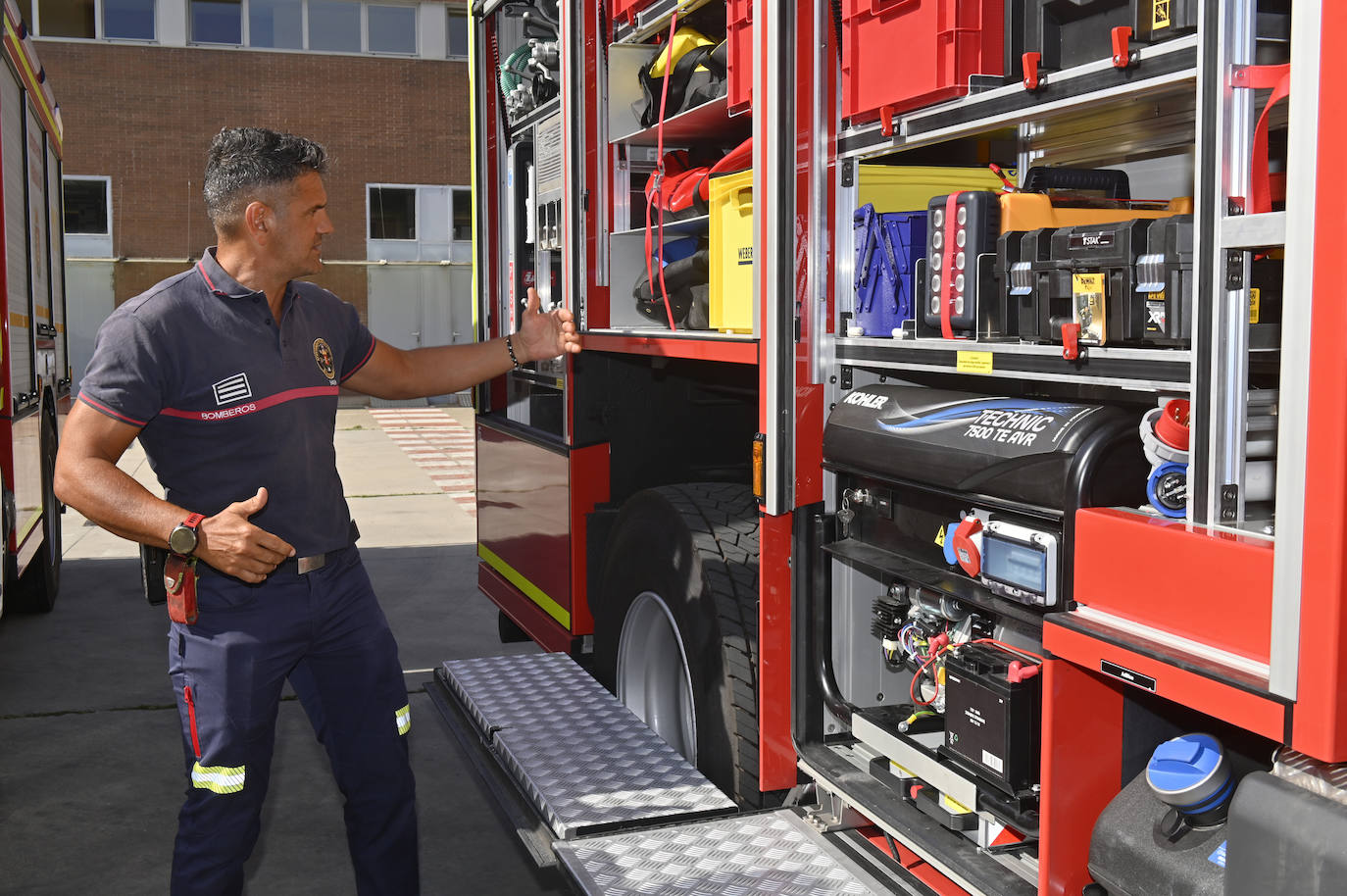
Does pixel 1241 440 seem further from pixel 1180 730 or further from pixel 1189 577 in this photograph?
pixel 1180 730

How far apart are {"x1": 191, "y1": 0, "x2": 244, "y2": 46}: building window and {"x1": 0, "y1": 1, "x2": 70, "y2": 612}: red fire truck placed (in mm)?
16798

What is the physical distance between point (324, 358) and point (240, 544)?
69 centimetres

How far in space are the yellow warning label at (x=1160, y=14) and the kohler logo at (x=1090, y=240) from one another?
0.37 meters

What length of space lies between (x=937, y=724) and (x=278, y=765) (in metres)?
3.09

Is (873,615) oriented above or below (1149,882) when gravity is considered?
above

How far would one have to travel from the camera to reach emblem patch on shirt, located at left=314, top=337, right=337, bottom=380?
3.33m

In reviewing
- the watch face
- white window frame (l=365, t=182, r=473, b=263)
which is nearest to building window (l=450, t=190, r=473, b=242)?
white window frame (l=365, t=182, r=473, b=263)

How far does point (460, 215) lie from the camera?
2614 centimetres

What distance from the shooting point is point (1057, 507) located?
7.61 ft

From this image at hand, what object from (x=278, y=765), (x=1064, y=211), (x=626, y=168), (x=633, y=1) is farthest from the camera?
(x=278, y=765)

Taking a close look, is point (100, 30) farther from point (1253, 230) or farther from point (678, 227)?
point (1253, 230)

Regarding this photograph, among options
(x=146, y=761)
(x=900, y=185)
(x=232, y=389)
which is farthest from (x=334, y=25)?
(x=900, y=185)

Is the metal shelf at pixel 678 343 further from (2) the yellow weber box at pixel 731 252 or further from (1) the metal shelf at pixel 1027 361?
(1) the metal shelf at pixel 1027 361

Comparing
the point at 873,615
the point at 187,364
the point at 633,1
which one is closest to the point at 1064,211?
the point at 873,615
